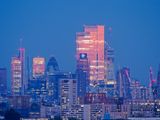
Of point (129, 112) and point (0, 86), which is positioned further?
point (0, 86)

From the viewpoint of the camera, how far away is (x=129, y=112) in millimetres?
78125

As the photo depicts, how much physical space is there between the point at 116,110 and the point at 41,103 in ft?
24.6

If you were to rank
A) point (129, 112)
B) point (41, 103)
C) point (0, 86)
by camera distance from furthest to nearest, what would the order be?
1. point (0, 86)
2. point (41, 103)
3. point (129, 112)

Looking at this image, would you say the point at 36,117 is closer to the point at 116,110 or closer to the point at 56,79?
the point at 116,110

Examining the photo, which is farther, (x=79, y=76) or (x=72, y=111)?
(x=79, y=76)

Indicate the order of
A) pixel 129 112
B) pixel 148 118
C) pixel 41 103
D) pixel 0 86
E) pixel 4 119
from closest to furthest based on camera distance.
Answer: pixel 4 119 → pixel 148 118 → pixel 129 112 → pixel 41 103 → pixel 0 86

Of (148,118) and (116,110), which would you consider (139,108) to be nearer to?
(116,110)

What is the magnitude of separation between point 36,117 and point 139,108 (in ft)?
17.1

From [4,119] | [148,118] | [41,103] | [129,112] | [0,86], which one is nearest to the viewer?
[4,119]

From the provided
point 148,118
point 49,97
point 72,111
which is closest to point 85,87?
point 49,97

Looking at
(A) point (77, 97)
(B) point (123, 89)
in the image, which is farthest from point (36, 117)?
(B) point (123, 89)

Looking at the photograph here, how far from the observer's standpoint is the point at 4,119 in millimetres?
68000

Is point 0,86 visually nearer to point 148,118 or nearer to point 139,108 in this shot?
point 139,108

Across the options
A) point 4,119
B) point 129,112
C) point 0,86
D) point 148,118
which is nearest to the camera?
point 4,119
